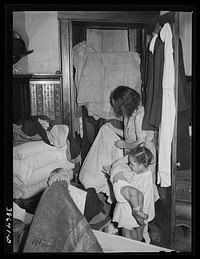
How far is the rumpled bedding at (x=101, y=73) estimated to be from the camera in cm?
173

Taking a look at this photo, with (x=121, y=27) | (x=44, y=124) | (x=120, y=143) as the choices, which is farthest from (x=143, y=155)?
(x=121, y=27)

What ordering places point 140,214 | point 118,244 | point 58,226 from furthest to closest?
1. point 140,214
2. point 118,244
3. point 58,226

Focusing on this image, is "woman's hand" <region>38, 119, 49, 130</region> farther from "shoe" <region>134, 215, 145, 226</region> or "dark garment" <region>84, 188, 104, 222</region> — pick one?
"shoe" <region>134, 215, 145, 226</region>

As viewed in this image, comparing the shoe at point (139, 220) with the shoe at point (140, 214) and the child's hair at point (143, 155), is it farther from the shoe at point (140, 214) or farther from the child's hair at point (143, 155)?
the child's hair at point (143, 155)

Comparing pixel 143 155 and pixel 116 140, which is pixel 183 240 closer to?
pixel 143 155

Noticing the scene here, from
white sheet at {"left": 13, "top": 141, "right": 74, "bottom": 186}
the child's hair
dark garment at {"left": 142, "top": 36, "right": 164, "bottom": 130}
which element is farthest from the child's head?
white sheet at {"left": 13, "top": 141, "right": 74, "bottom": 186}

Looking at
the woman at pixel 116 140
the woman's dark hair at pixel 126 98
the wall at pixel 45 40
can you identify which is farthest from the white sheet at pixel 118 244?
the wall at pixel 45 40

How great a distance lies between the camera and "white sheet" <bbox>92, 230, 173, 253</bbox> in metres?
1.60

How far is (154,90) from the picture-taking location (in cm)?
168

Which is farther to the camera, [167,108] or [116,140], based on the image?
[116,140]

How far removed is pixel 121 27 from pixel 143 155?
60 cm

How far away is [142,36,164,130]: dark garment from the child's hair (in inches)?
3.6
